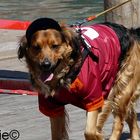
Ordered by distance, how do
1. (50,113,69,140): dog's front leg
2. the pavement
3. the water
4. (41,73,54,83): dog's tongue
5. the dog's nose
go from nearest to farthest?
1. the dog's nose
2. (41,73,54,83): dog's tongue
3. (50,113,69,140): dog's front leg
4. the pavement
5. the water

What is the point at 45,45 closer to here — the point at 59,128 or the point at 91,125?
the point at 91,125

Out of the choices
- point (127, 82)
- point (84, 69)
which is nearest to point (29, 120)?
point (127, 82)

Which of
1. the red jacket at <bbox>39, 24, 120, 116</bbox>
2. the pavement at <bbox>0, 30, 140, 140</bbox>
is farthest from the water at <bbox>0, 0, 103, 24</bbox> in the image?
the red jacket at <bbox>39, 24, 120, 116</bbox>

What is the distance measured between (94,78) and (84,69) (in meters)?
0.12

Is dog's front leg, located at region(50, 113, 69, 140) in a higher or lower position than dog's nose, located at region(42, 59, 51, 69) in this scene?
lower

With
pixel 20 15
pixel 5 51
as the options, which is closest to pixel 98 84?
pixel 5 51

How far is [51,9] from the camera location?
64.7 feet

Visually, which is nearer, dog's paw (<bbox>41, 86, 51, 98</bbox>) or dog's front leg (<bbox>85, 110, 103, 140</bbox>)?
dog's paw (<bbox>41, 86, 51, 98</bbox>)

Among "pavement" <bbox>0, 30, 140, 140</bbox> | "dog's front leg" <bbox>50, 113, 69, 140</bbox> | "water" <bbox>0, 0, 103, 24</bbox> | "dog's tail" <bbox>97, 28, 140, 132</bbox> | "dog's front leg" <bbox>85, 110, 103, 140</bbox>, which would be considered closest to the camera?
"dog's front leg" <bbox>85, 110, 103, 140</bbox>

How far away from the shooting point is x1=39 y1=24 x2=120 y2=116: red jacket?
19.8ft

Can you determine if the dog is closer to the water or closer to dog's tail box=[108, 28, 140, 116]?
dog's tail box=[108, 28, 140, 116]

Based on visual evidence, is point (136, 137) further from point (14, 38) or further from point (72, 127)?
point (14, 38)

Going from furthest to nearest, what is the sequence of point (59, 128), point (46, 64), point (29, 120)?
point (29, 120), point (59, 128), point (46, 64)

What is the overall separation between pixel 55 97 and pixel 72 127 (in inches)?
68.0
